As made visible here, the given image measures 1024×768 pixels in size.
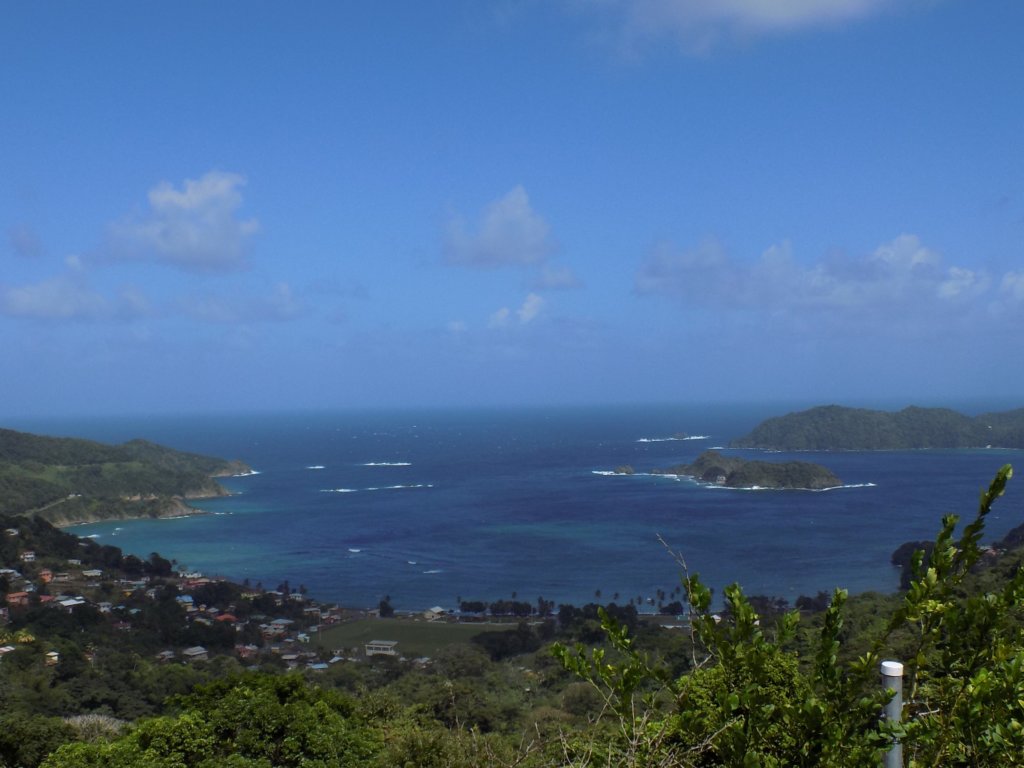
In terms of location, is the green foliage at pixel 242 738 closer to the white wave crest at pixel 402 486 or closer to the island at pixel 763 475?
the white wave crest at pixel 402 486

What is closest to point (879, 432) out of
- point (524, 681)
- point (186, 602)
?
point (186, 602)

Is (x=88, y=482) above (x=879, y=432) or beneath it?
beneath

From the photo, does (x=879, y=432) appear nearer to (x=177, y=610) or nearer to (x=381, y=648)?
(x=381, y=648)

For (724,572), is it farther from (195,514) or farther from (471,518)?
(195,514)

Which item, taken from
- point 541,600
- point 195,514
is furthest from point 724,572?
point 195,514

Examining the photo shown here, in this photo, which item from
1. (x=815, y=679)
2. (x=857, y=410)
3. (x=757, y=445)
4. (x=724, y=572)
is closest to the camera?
(x=815, y=679)

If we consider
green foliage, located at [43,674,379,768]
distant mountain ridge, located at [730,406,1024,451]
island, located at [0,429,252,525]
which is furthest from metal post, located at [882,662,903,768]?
distant mountain ridge, located at [730,406,1024,451]
